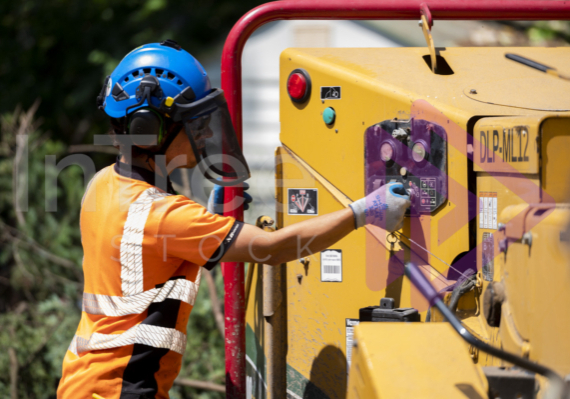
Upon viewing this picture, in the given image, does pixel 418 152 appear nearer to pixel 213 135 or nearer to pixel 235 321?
pixel 213 135

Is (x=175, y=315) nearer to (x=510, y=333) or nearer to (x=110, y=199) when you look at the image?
(x=110, y=199)

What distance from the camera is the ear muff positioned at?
6.54 ft

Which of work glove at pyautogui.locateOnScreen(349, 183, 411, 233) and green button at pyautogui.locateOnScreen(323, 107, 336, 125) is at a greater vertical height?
green button at pyautogui.locateOnScreen(323, 107, 336, 125)

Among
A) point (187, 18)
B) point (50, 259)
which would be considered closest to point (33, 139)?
point (50, 259)

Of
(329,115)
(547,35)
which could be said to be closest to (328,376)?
(329,115)

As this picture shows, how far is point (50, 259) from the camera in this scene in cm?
500

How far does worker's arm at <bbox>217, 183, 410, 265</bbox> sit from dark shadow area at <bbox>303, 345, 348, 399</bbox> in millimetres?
555

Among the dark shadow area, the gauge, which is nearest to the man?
the gauge

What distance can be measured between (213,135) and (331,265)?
0.68 m

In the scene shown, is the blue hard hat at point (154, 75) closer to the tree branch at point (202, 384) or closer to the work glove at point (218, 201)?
the work glove at point (218, 201)

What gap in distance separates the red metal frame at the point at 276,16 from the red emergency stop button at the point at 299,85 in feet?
0.77

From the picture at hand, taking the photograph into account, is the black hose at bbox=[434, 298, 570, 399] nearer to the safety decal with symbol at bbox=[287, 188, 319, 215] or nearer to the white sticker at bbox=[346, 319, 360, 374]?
the white sticker at bbox=[346, 319, 360, 374]

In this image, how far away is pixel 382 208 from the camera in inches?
75.5

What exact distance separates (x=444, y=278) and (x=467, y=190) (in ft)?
0.99
